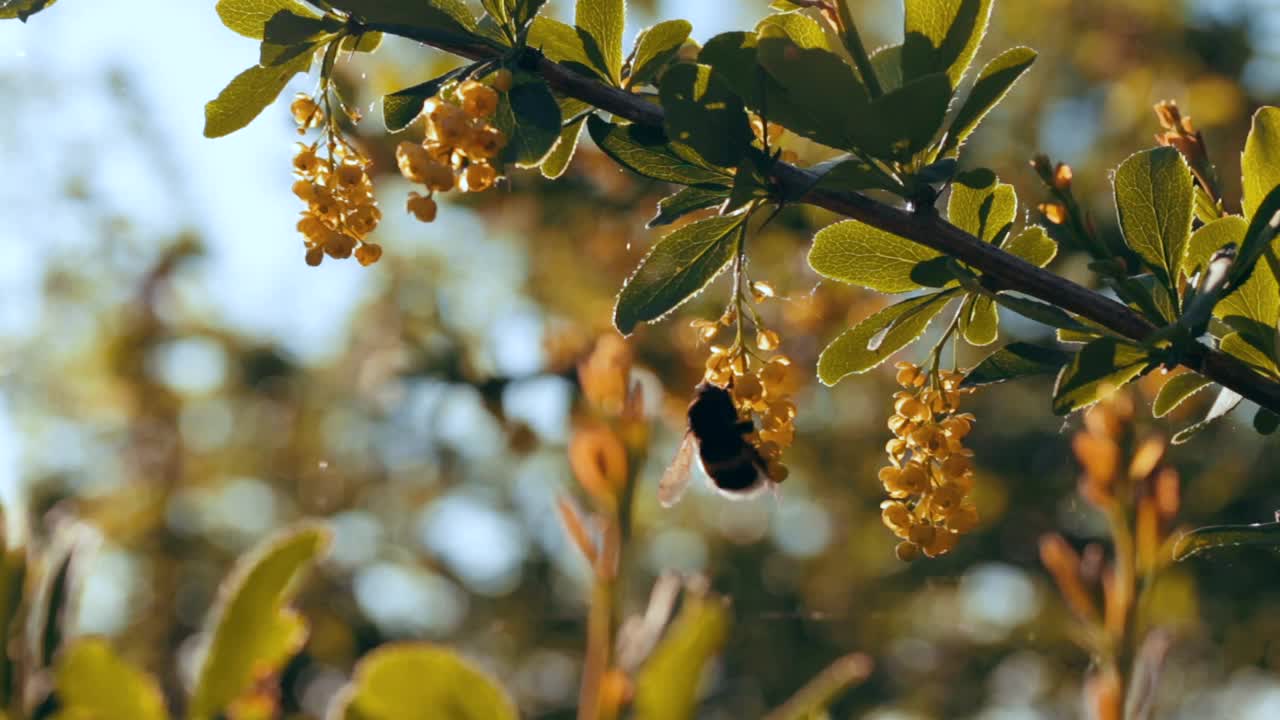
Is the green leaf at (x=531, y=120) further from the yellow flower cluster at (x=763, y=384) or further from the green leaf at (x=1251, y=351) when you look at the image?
the green leaf at (x=1251, y=351)

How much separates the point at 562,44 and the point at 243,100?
0.33 m

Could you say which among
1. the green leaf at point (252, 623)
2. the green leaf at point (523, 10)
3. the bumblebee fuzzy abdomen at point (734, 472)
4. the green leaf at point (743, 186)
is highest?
the green leaf at point (523, 10)

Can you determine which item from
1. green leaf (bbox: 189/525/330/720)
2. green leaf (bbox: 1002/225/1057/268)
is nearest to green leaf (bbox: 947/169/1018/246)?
green leaf (bbox: 1002/225/1057/268)

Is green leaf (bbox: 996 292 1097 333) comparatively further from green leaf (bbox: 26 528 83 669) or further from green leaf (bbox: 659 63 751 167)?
green leaf (bbox: 26 528 83 669)

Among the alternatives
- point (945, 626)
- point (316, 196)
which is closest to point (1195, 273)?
point (316, 196)

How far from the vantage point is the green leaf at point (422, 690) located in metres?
1.04

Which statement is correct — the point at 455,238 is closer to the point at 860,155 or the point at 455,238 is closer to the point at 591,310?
the point at 591,310

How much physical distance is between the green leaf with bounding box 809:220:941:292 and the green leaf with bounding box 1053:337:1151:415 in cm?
18

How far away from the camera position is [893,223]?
3.75ft

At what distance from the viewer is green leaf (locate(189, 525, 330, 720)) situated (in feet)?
3.87

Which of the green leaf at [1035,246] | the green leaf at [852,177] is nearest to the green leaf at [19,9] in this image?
the green leaf at [852,177]

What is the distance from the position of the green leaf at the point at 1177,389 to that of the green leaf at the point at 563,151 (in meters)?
0.68

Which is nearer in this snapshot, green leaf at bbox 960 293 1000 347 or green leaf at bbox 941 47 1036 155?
green leaf at bbox 941 47 1036 155

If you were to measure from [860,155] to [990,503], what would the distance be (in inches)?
173
